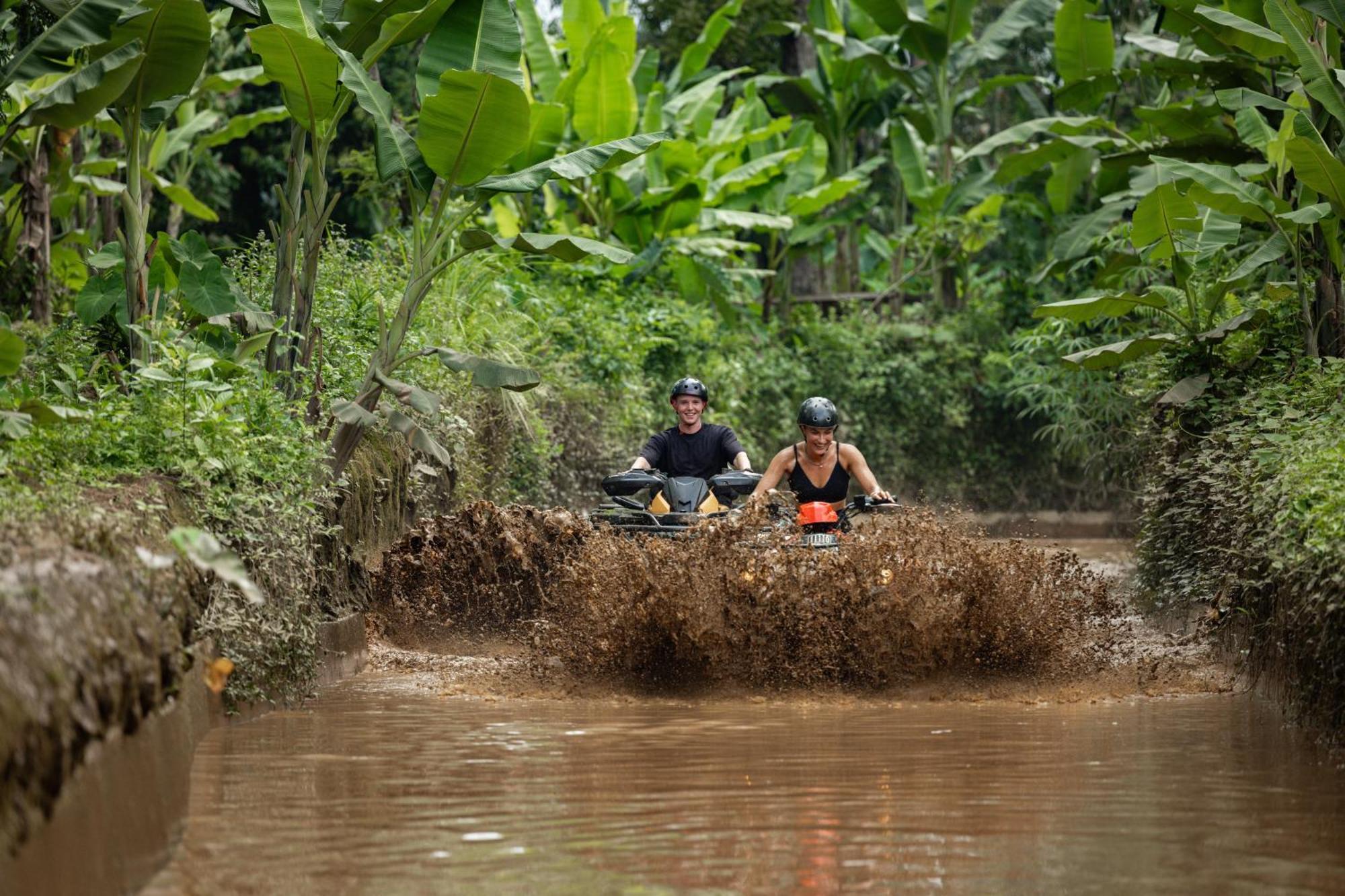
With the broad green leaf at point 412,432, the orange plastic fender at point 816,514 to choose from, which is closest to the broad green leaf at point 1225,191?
the orange plastic fender at point 816,514

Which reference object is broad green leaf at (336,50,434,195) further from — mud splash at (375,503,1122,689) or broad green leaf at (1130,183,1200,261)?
broad green leaf at (1130,183,1200,261)

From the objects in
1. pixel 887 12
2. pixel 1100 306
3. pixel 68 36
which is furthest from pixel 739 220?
pixel 68 36

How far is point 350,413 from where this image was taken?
1064 cm

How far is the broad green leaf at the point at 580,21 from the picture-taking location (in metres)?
23.2

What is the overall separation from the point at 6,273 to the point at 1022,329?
15290 millimetres

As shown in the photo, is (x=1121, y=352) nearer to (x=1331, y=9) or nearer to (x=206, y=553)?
(x=1331, y=9)

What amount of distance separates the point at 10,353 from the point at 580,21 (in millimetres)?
15918

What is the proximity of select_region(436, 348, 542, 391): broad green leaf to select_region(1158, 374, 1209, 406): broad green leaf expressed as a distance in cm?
528

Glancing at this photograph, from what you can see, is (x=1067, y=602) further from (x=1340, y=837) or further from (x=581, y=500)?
(x=581, y=500)

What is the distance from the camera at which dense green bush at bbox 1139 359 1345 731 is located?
8000mm

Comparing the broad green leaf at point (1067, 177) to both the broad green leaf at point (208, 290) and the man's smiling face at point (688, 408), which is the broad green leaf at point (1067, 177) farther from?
the broad green leaf at point (208, 290)

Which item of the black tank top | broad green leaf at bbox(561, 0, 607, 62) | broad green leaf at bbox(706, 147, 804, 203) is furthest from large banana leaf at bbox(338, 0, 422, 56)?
broad green leaf at bbox(706, 147, 804, 203)

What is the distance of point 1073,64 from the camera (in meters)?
22.9

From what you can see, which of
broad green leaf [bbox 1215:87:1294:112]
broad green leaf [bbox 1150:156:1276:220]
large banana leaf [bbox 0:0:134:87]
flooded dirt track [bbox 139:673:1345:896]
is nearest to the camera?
flooded dirt track [bbox 139:673:1345:896]
